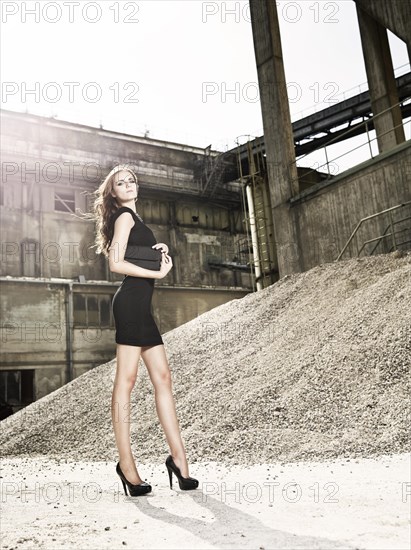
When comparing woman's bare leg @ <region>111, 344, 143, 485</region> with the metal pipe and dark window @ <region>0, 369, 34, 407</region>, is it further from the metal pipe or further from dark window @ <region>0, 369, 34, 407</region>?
dark window @ <region>0, 369, 34, 407</region>

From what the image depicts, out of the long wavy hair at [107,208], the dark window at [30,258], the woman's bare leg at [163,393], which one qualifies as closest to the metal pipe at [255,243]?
the dark window at [30,258]

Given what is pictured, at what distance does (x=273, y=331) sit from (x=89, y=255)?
13.9 meters

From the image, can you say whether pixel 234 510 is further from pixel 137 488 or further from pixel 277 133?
pixel 277 133

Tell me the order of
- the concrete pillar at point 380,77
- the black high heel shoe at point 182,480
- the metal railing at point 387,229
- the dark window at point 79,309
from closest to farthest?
the black high heel shoe at point 182,480 < the metal railing at point 387,229 < the concrete pillar at point 380,77 < the dark window at point 79,309

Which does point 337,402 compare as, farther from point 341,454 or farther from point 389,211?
point 389,211

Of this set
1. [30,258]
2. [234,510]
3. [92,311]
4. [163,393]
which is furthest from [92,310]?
[234,510]

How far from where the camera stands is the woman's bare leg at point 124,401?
332 cm

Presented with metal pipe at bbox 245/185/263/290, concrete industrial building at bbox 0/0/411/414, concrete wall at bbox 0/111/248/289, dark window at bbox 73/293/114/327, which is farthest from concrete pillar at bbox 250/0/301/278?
concrete wall at bbox 0/111/248/289

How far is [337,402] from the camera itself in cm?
582

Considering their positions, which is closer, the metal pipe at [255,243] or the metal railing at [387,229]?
the metal railing at [387,229]

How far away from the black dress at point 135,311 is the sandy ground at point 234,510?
3.33ft

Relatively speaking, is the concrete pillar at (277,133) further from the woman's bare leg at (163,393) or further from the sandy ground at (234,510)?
the woman's bare leg at (163,393)

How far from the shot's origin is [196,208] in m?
25.5

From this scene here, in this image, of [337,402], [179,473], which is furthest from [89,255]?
[179,473]
